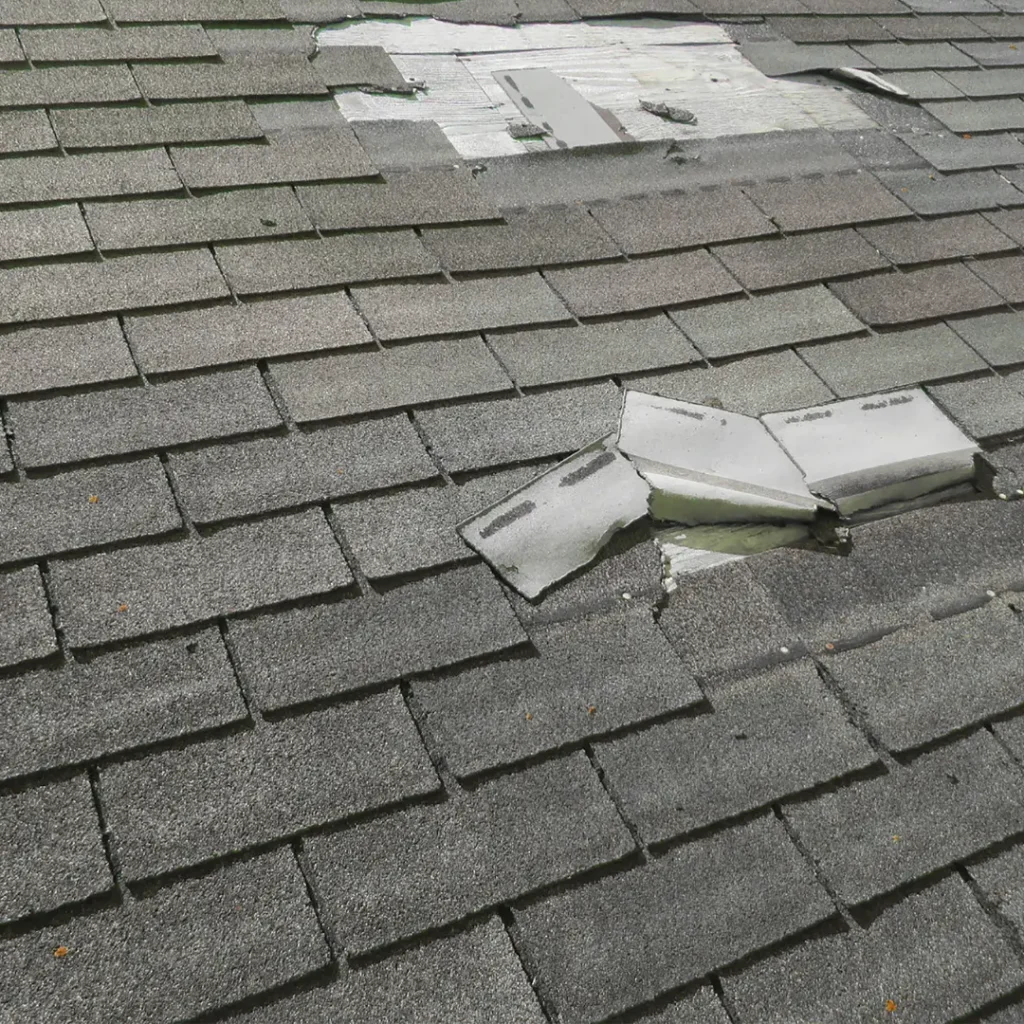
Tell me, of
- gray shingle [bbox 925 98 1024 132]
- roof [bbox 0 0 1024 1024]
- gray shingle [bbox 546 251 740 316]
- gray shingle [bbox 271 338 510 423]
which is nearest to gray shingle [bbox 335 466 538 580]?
roof [bbox 0 0 1024 1024]

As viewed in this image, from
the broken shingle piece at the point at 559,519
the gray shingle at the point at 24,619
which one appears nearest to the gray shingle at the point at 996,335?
the broken shingle piece at the point at 559,519

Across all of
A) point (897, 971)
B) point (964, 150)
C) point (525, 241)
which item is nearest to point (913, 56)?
point (964, 150)

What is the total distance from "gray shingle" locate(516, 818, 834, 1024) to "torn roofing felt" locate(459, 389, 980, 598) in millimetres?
581

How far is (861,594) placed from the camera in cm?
215

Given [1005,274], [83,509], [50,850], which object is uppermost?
[1005,274]

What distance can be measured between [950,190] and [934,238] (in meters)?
0.35

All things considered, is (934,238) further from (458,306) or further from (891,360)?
(458,306)

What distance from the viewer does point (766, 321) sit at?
269cm

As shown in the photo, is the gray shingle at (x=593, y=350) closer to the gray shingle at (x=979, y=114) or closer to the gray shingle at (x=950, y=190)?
the gray shingle at (x=950, y=190)

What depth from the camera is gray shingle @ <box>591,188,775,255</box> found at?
283 cm

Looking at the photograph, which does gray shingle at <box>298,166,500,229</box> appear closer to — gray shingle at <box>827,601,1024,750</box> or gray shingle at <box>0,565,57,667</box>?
gray shingle at <box>0,565,57,667</box>

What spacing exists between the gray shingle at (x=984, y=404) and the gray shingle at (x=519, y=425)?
0.94 meters

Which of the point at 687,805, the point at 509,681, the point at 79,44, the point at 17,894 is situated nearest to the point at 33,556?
the point at 17,894

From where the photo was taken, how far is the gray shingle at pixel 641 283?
2.60 meters
